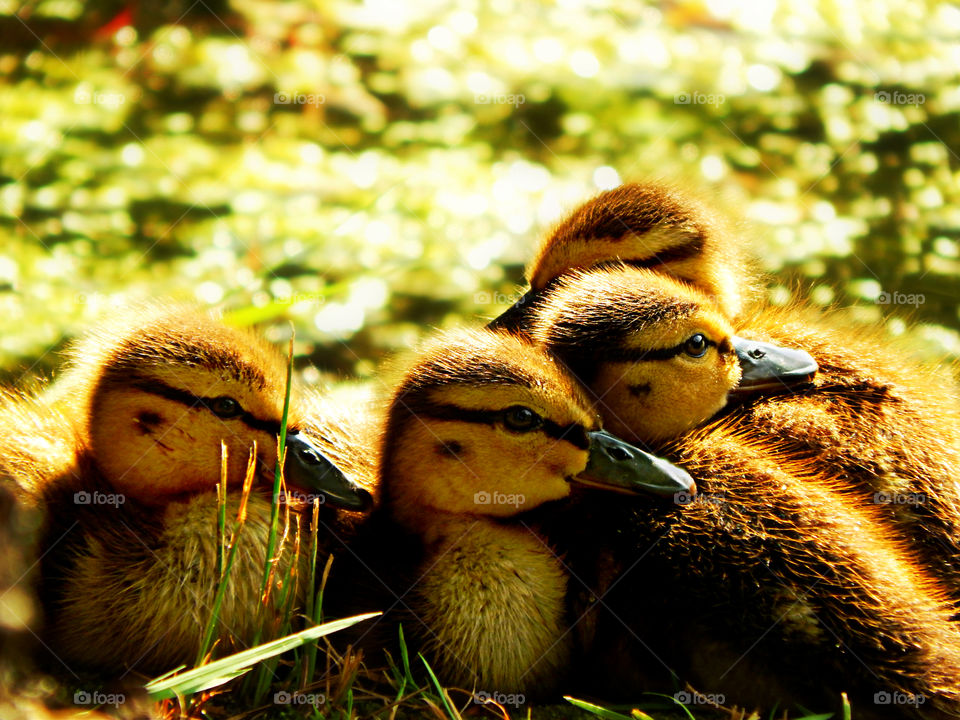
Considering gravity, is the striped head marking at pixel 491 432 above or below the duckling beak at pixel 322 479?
above

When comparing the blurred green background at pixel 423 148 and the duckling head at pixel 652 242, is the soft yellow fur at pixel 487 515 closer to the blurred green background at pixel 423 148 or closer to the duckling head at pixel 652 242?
the duckling head at pixel 652 242

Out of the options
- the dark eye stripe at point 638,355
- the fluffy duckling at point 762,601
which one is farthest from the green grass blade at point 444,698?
the dark eye stripe at point 638,355

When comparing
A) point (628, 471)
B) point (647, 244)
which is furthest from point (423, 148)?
point (628, 471)

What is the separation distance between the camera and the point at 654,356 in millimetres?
2373

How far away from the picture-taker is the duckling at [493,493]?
2.20 metres

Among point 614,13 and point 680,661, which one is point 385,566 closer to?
point 680,661

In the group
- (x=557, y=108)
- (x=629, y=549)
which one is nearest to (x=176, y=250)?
(x=557, y=108)

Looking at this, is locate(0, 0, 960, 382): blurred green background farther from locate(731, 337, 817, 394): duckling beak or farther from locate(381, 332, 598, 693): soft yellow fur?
locate(381, 332, 598, 693): soft yellow fur

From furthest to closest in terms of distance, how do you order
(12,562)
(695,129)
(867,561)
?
(695,129) < (867,561) < (12,562)

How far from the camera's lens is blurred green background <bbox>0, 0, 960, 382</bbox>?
4133 millimetres

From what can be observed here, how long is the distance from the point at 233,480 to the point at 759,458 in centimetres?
112

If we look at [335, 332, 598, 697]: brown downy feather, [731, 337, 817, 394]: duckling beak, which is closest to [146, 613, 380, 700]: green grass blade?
[335, 332, 598, 697]: brown downy feather

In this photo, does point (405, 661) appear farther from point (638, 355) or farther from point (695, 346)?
point (695, 346)

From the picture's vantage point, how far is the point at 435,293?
167 inches
